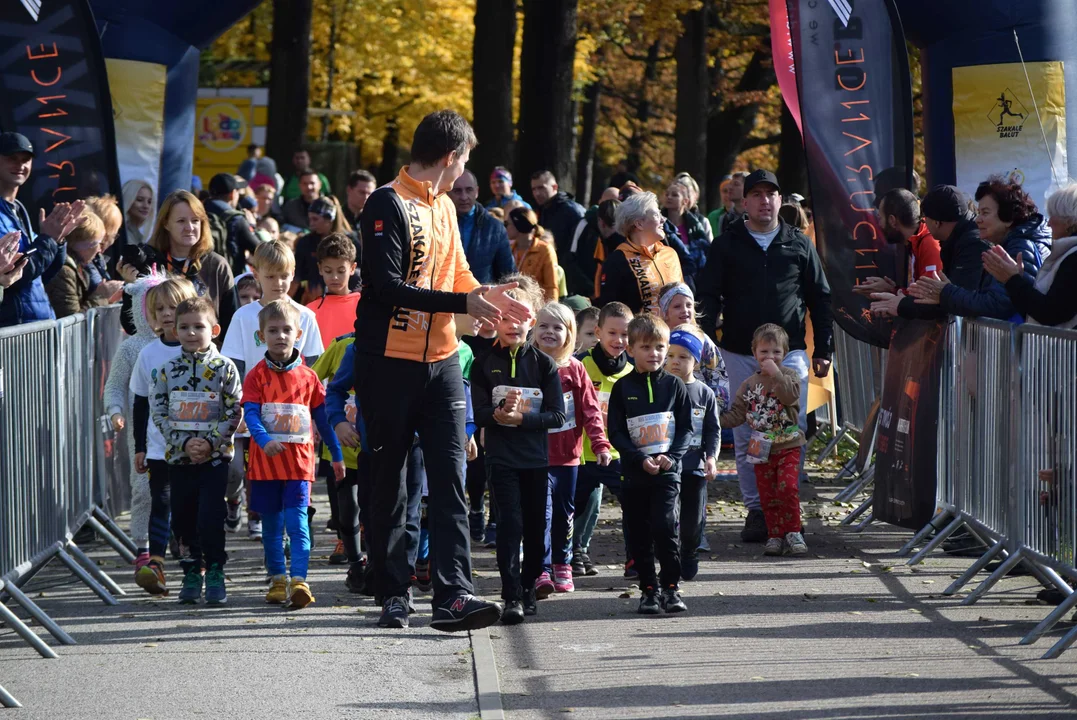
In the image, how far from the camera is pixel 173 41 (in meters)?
13.8

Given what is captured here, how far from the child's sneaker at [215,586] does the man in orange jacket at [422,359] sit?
1.48m

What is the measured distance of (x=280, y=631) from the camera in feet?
25.2

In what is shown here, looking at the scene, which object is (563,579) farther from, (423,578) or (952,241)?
(952,241)

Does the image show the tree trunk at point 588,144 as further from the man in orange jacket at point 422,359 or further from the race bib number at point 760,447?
the man in orange jacket at point 422,359

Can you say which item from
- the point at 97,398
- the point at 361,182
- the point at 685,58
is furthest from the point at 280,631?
the point at 685,58

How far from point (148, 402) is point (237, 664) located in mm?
2336

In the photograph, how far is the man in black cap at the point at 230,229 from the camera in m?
Answer: 13.4

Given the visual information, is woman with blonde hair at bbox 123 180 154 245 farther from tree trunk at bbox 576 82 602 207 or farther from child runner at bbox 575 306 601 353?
tree trunk at bbox 576 82 602 207

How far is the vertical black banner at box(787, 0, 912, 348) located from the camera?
10680 millimetres

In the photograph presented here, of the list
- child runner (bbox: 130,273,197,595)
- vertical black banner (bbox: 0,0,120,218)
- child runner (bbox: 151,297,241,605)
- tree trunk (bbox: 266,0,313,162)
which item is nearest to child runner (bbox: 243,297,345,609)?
child runner (bbox: 151,297,241,605)

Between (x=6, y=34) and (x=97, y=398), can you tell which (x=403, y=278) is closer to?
Result: (x=97, y=398)

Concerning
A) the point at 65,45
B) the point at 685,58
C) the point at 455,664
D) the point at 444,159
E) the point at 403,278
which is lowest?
the point at 455,664

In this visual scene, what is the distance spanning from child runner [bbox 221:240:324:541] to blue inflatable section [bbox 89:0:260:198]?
4520 millimetres

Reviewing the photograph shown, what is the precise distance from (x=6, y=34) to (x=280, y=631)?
6.13 m
